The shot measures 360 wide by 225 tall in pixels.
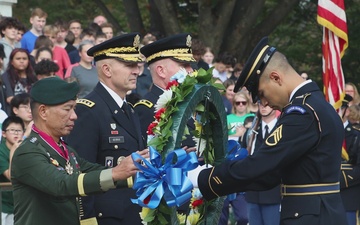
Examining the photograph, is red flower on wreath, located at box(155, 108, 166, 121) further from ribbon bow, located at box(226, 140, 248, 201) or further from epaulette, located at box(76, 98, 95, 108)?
epaulette, located at box(76, 98, 95, 108)

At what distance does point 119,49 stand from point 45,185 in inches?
73.5

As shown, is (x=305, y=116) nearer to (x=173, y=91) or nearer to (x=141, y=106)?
(x=173, y=91)

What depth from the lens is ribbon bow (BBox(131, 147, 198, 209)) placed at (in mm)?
6215

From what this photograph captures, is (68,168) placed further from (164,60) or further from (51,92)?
(164,60)

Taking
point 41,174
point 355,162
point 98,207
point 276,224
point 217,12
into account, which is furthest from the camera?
point 217,12

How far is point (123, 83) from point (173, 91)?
1.13 m

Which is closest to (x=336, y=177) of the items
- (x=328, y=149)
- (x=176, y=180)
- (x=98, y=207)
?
(x=328, y=149)

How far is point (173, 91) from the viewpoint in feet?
21.5

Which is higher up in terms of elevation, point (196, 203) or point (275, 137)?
point (275, 137)

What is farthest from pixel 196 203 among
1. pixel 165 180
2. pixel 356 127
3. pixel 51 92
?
pixel 356 127

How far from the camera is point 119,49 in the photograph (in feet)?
25.2

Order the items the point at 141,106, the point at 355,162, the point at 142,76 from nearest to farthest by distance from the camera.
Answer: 1. the point at 141,106
2. the point at 355,162
3. the point at 142,76

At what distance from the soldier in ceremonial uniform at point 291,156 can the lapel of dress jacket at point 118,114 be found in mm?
1149

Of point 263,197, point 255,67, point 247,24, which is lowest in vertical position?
point 263,197
